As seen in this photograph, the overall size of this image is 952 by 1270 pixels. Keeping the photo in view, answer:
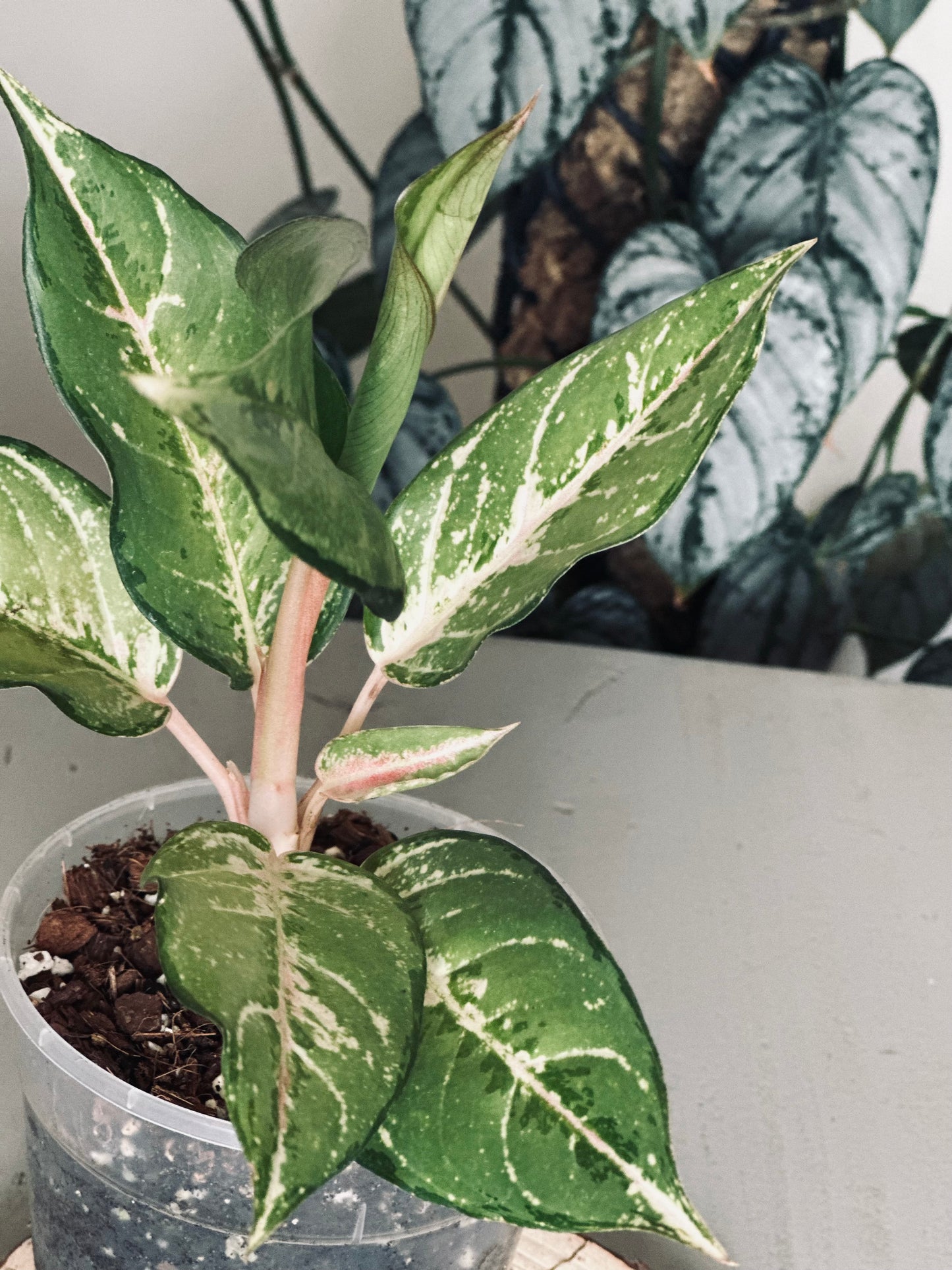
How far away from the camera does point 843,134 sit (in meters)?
0.97

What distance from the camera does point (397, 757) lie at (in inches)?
14.8

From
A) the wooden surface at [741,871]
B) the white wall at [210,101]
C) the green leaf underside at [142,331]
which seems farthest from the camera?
the white wall at [210,101]

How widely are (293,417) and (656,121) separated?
2.76ft

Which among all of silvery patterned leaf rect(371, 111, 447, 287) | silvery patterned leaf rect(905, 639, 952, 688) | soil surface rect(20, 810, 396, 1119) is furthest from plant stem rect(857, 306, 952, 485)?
soil surface rect(20, 810, 396, 1119)

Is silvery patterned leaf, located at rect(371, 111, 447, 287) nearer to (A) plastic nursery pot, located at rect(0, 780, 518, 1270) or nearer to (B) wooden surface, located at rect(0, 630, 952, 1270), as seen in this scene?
(B) wooden surface, located at rect(0, 630, 952, 1270)

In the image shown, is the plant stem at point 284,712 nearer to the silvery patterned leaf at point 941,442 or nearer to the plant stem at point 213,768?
the plant stem at point 213,768

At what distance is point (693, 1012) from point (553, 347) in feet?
1.95

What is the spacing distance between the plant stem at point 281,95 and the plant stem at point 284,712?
68cm

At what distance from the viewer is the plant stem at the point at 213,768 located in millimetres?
409

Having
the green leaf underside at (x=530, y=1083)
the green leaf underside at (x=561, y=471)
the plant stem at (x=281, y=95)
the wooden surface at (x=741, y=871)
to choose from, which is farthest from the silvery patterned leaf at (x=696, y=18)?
the green leaf underside at (x=530, y=1083)

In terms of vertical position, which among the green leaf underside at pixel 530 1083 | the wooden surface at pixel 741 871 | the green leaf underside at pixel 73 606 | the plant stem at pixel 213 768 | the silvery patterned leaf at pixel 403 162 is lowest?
the wooden surface at pixel 741 871

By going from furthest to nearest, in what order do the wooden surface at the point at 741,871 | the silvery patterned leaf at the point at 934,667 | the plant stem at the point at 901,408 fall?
the silvery patterned leaf at the point at 934,667
the plant stem at the point at 901,408
the wooden surface at the point at 741,871

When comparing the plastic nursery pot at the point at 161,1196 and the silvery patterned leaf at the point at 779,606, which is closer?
the plastic nursery pot at the point at 161,1196

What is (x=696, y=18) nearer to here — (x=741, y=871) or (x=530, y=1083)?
(x=741, y=871)
